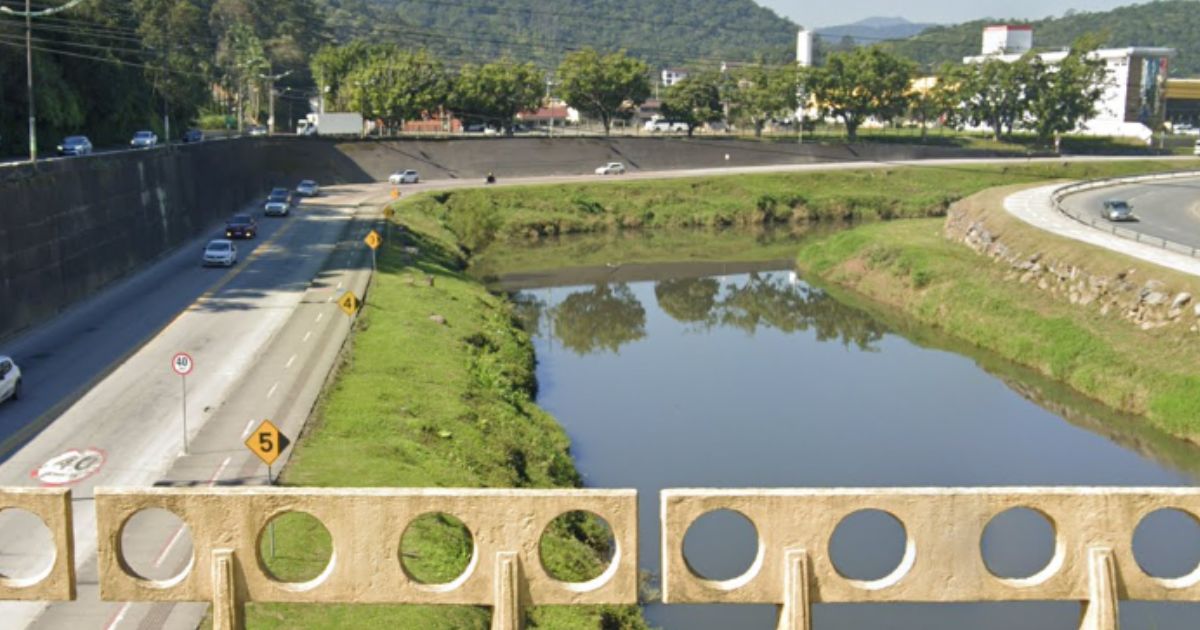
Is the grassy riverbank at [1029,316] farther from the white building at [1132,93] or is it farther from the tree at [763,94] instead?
the white building at [1132,93]

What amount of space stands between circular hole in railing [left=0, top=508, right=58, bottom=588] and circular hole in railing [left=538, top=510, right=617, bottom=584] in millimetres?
9939

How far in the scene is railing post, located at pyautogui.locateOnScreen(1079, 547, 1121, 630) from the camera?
21875 mm

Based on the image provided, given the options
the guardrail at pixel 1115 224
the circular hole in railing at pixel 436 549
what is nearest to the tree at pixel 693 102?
the guardrail at pixel 1115 224

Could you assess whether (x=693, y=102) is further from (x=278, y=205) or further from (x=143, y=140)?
(x=143, y=140)

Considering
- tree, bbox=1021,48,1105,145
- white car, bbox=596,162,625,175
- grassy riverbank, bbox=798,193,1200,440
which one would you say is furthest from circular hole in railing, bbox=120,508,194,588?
tree, bbox=1021,48,1105,145

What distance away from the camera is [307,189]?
108 meters

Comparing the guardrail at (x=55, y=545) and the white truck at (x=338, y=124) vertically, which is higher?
the white truck at (x=338, y=124)

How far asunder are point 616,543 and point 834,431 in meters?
24.2

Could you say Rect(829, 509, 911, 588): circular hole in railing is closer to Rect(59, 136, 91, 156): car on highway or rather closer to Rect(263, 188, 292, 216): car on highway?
Rect(59, 136, 91, 156): car on highway

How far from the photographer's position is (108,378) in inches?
1591

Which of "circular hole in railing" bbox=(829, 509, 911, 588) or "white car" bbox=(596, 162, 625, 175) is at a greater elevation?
"white car" bbox=(596, 162, 625, 175)

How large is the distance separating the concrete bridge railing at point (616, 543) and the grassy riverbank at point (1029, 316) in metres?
24.2

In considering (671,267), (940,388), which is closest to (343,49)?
(671,267)

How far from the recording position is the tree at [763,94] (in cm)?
Result: 15262
